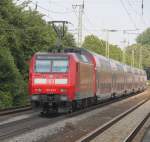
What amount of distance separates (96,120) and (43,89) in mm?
2888

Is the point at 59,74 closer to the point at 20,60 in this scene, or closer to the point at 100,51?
the point at 20,60

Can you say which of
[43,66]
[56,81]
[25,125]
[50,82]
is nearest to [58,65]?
[43,66]

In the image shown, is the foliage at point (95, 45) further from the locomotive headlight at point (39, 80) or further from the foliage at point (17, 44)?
the locomotive headlight at point (39, 80)

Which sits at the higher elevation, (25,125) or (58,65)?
(58,65)

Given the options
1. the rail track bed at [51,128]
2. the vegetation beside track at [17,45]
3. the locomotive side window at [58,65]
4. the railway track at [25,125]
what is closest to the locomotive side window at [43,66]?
the locomotive side window at [58,65]

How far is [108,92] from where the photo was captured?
39469 mm

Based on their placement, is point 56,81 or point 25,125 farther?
point 56,81

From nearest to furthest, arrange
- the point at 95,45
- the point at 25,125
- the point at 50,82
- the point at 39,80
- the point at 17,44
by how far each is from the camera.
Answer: the point at 25,125, the point at 50,82, the point at 39,80, the point at 17,44, the point at 95,45

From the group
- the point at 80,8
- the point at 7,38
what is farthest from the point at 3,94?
the point at 80,8

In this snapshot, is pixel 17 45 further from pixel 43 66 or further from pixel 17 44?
pixel 43 66

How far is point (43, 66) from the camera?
26.2 meters

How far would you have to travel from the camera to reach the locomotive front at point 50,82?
83.4 ft

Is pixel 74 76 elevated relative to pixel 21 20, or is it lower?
lower

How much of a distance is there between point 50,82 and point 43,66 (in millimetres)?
985
